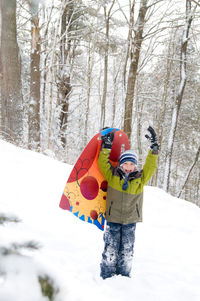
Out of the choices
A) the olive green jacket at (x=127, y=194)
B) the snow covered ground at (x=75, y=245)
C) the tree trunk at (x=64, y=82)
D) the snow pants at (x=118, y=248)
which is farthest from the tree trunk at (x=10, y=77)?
the snow pants at (x=118, y=248)

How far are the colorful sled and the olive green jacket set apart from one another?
35 centimetres

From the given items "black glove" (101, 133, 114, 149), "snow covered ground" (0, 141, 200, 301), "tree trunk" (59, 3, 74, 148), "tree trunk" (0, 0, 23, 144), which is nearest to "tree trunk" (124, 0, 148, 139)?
"snow covered ground" (0, 141, 200, 301)

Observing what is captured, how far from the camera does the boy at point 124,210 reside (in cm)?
223

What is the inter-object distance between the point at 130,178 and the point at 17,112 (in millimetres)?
5480

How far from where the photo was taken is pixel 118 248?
7.46 ft

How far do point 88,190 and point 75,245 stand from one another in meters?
0.70

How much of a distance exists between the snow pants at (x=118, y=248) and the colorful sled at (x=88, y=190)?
0.40 m

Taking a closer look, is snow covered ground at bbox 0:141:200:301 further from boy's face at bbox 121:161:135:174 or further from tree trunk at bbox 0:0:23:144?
tree trunk at bbox 0:0:23:144

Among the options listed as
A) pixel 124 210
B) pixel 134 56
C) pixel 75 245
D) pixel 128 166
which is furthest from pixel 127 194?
pixel 134 56

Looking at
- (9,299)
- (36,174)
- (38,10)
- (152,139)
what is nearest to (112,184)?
(152,139)

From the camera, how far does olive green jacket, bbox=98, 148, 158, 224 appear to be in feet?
7.32

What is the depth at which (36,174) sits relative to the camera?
4.25 m

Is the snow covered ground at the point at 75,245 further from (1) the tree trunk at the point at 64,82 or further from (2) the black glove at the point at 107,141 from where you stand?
(1) the tree trunk at the point at 64,82

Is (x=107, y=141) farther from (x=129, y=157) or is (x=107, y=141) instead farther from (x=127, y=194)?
(x=127, y=194)
